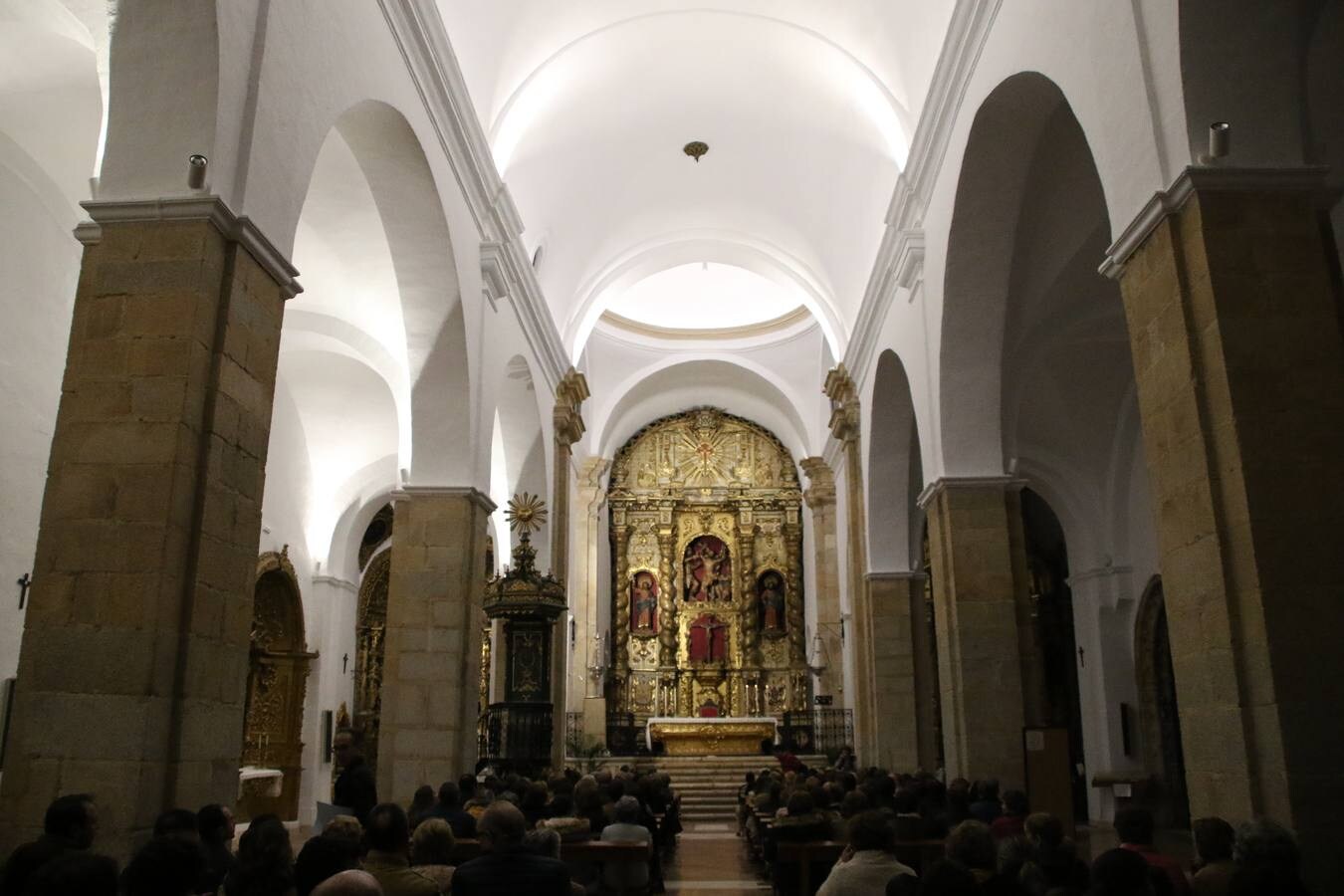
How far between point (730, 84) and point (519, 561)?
6.19 meters

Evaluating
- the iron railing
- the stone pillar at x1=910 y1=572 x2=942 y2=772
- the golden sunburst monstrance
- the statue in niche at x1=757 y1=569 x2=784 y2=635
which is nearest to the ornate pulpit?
the golden sunburst monstrance

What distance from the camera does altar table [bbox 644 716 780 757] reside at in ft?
66.1

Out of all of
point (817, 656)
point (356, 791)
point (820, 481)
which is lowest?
point (356, 791)

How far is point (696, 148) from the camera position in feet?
49.4

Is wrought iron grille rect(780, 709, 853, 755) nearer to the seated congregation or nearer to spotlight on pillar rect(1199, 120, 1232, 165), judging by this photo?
the seated congregation

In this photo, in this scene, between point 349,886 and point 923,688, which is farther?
point 923,688

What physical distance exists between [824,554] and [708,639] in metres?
3.50

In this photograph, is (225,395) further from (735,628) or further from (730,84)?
(735,628)

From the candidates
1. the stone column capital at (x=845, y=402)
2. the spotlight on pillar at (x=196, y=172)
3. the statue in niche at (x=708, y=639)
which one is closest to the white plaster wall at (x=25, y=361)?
the spotlight on pillar at (x=196, y=172)

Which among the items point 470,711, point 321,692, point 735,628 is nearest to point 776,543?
point 735,628

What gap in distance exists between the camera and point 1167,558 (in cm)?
559

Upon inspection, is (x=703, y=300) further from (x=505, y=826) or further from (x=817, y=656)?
(x=505, y=826)

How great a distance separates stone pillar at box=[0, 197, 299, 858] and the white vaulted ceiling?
5422 mm

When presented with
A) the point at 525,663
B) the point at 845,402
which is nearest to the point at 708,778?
the point at 525,663
